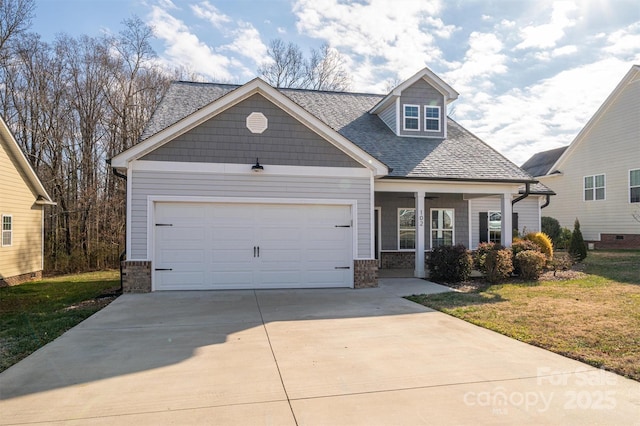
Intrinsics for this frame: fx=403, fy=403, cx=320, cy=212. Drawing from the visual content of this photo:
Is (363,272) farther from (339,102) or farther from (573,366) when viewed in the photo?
(339,102)

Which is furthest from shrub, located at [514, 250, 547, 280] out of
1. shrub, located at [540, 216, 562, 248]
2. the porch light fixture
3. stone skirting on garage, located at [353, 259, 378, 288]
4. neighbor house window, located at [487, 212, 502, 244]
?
shrub, located at [540, 216, 562, 248]

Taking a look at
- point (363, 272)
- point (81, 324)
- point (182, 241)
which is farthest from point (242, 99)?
point (81, 324)

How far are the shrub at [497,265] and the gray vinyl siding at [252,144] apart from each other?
4670 mm

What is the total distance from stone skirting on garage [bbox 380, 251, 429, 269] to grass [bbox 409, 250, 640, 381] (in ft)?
14.8

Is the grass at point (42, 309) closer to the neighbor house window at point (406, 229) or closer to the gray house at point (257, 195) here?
the gray house at point (257, 195)

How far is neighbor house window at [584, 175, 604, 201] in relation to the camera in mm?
21641

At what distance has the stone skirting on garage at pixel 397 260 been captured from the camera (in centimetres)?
1521

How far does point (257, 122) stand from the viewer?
34.6ft

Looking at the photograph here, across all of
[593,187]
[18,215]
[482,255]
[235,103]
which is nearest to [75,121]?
[18,215]

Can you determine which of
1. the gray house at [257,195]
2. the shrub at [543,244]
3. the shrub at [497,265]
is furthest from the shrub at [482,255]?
the shrub at [543,244]

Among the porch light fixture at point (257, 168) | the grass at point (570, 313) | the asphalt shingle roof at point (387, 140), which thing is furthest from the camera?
the asphalt shingle roof at point (387, 140)

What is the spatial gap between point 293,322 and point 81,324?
3689 mm

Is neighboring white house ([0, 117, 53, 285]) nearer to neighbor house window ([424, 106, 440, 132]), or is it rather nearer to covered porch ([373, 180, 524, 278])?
covered porch ([373, 180, 524, 278])

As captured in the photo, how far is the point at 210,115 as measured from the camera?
33.4 feet
